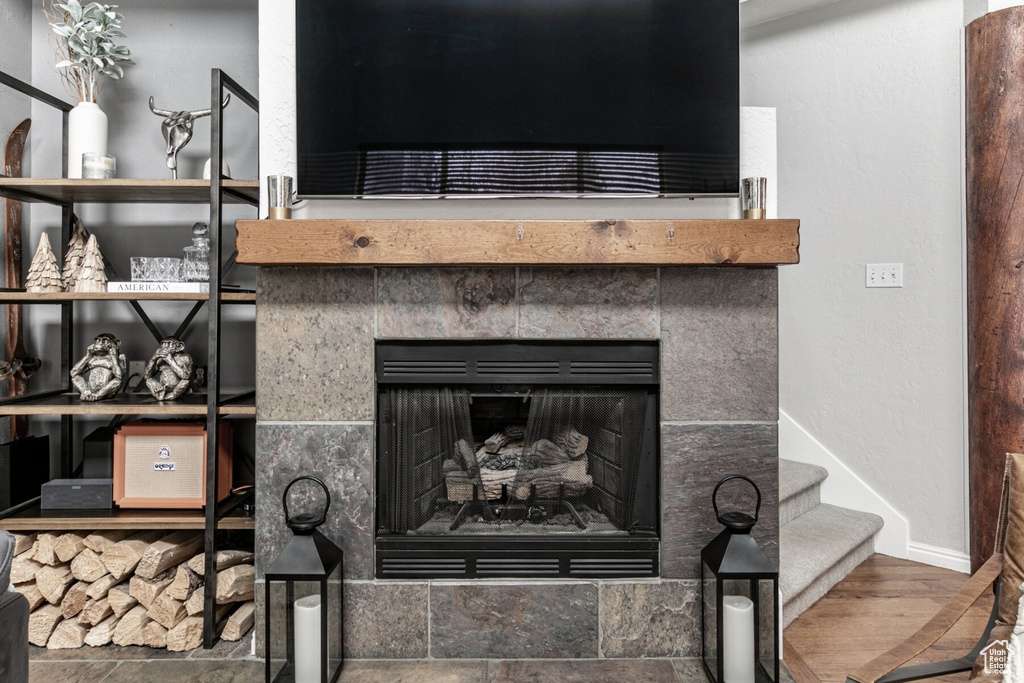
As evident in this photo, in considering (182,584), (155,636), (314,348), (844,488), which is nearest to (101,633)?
(155,636)

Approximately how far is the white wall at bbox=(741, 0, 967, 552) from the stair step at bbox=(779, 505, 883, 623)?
0.22 m

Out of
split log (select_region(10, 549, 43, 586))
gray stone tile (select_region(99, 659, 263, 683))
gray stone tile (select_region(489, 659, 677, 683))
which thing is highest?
split log (select_region(10, 549, 43, 586))

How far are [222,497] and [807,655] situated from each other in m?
1.95

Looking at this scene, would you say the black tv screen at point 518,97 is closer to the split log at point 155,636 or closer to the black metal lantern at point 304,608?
the black metal lantern at point 304,608

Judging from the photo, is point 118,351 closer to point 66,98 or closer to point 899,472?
point 66,98

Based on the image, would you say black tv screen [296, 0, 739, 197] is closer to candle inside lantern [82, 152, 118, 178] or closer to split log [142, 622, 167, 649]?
candle inside lantern [82, 152, 118, 178]

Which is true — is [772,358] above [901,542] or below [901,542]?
above

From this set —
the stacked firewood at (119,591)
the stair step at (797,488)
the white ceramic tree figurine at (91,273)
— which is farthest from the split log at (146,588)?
the stair step at (797,488)

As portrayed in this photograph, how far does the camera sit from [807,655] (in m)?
1.79

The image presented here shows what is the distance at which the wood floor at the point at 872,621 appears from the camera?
175 cm

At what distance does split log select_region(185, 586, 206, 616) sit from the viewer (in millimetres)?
1866

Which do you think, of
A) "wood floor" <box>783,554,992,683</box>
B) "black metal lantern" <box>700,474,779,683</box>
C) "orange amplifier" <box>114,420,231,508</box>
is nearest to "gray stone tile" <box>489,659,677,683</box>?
"black metal lantern" <box>700,474,779,683</box>

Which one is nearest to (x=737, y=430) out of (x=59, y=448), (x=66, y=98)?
(x=59, y=448)

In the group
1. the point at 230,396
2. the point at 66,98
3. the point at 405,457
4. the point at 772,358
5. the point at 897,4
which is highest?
the point at 897,4
